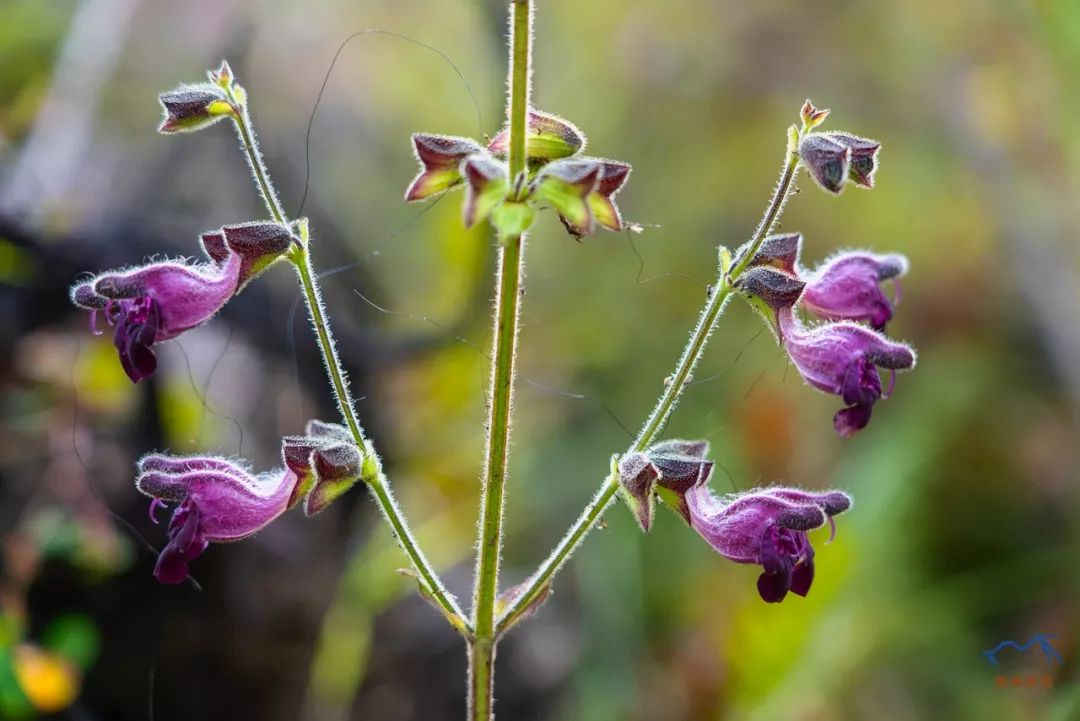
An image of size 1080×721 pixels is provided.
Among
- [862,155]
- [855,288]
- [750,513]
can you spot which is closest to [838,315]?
[855,288]

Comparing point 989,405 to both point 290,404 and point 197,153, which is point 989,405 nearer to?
point 290,404

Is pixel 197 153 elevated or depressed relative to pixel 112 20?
depressed

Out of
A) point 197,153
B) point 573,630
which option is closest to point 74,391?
point 197,153

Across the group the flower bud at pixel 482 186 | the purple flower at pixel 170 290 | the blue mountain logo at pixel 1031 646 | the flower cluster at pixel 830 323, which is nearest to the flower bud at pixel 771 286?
the flower cluster at pixel 830 323

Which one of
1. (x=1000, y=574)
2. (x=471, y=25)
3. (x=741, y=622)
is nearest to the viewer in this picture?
(x=741, y=622)

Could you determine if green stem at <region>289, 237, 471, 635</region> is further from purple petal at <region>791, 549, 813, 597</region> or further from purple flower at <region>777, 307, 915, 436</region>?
purple flower at <region>777, 307, 915, 436</region>

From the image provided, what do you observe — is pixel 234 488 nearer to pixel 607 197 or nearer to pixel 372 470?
pixel 372 470

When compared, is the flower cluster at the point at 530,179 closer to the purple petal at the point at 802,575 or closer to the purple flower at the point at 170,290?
the purple flower at the point at 170,290
